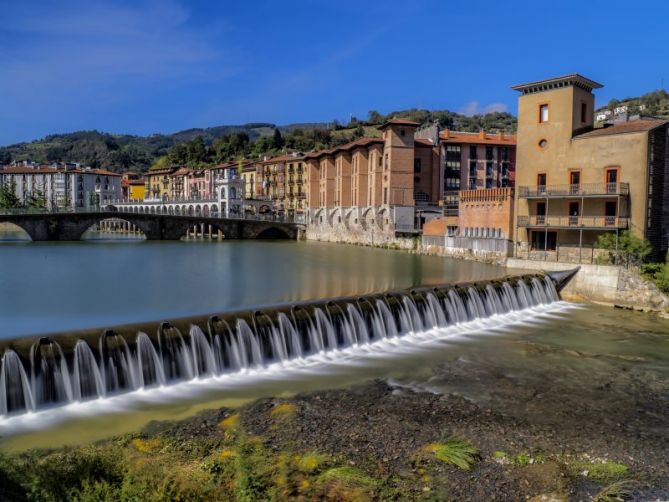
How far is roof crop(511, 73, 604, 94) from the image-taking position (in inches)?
1395

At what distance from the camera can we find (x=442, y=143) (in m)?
76.3

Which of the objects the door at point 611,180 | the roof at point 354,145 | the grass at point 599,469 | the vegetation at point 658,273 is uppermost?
the roof at point 354,145

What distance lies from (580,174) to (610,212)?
3240mm

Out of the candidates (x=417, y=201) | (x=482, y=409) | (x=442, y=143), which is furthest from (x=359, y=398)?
(x=442, y=143)

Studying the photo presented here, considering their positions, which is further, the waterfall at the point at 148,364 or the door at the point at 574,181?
the door at the point at 574,181

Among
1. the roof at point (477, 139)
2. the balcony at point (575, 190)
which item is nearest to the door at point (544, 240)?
the balcony at point (575, 190)

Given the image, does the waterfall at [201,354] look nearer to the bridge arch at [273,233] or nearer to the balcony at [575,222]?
the balcony at [575,222]

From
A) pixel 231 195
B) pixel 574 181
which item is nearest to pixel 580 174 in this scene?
pixel 574 181

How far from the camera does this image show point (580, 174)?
35.0m

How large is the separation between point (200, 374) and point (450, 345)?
31.0 feet

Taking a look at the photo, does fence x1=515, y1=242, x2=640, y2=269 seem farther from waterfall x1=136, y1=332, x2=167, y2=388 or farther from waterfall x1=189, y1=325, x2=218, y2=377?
waterfall x1=136, y1=332, x2=167, y2=388

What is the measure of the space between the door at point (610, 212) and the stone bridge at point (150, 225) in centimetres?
6225

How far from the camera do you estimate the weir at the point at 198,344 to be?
13258 millimetres

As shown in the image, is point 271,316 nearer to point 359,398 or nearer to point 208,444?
point 359,398
